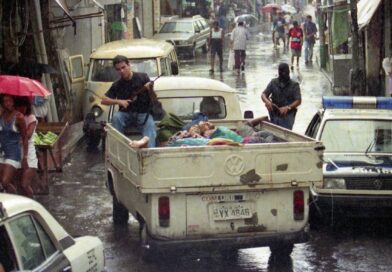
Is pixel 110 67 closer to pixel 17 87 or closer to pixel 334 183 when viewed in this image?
pixel 17 87

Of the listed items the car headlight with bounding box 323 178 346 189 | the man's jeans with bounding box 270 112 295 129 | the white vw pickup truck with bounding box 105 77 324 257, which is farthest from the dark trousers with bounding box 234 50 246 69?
the white vw pickup truck with bounding box 105 77 324 257

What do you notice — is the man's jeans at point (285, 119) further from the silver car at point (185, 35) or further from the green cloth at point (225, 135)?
the silver car at point (185, 35)

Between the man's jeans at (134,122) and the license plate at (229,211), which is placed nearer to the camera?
the license plate at (229,211)

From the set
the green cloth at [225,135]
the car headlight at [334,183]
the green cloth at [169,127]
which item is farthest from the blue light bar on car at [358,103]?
the green cloth at [225,135]

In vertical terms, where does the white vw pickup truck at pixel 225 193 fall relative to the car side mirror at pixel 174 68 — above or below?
below

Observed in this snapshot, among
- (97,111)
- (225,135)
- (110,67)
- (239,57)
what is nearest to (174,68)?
(110,67)

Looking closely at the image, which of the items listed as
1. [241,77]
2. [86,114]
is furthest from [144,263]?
[241,77]

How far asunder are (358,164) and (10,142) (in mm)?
3956

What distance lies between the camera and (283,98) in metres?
12.9

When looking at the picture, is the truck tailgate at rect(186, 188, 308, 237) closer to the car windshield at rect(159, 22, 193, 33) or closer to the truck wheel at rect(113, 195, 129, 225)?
the truck wheel at rect(113, 195, 129, 225)

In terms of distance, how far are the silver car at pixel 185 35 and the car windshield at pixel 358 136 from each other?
2889cm

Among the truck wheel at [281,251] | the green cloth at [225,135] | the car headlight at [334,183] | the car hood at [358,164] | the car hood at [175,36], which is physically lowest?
the truck wheel at [281,251]

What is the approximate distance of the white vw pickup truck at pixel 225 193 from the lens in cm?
838

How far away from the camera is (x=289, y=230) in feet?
28.4
